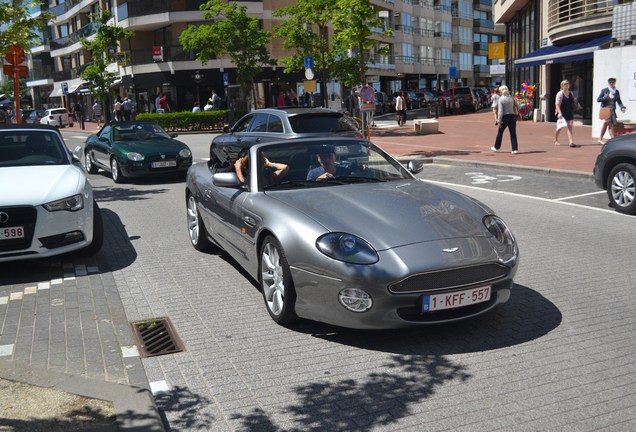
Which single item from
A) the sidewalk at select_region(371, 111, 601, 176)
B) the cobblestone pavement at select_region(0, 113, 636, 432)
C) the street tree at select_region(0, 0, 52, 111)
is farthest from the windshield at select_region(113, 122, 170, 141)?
the cobblestone pavement at select_region(0, 113, 636, 432)

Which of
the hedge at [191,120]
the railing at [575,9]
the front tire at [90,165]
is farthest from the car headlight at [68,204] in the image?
the hedge at [191,120]

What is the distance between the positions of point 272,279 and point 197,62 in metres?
44.3

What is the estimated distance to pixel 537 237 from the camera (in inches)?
330

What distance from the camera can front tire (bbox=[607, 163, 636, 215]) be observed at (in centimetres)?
977

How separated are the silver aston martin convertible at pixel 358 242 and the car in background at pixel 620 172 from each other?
511 cm

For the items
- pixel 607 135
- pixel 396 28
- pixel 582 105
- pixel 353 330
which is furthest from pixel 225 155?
pixel 396 28

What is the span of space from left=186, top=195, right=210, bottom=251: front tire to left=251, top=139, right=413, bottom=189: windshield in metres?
1.92

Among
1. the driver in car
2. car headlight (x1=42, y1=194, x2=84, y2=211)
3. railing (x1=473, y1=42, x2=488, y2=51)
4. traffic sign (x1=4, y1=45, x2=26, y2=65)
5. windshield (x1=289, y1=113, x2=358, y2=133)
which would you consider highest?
railing (x1=473, y1=42, x2=488, y2=51)

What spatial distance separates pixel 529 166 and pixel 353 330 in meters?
11.1

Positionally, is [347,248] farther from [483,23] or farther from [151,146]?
[483,23]

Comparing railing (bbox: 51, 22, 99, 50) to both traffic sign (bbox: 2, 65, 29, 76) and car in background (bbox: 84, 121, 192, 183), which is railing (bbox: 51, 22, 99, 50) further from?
car in background (bbox: 84, 121, 192, 183)

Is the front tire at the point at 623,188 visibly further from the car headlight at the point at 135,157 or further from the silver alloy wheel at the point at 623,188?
the car headlight at the point at 135,157

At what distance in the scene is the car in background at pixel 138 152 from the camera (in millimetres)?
14852

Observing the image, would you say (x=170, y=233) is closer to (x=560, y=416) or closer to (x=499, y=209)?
(x=499, y=209)
